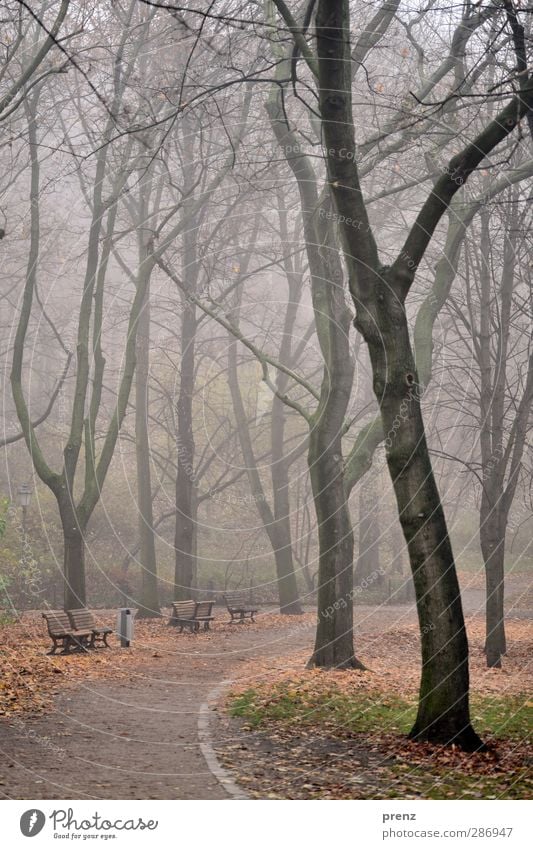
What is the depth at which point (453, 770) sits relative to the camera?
7172mm

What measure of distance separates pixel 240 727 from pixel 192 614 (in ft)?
39.1

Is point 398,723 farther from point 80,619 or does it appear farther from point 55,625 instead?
point 80,619

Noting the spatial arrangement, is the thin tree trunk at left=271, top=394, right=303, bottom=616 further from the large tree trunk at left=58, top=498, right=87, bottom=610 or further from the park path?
the park path

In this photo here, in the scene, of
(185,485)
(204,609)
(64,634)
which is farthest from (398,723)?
(185,485)

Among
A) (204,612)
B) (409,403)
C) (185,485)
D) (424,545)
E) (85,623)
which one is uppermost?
(185,485)

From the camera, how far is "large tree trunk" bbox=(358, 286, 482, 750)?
320 inches

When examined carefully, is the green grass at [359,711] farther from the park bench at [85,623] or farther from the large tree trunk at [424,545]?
the park bench at [85,623]

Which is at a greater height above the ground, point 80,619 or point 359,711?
point 80,619

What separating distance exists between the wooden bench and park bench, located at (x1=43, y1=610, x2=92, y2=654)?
424 cm

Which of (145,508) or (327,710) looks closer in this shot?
(327,710)

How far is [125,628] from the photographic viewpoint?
56.9ft

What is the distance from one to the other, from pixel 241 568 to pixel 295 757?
24.8 metres

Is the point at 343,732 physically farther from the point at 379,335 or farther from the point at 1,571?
Answer: the point at 1,571

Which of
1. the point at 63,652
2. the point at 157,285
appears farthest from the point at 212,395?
the point at 63,652
